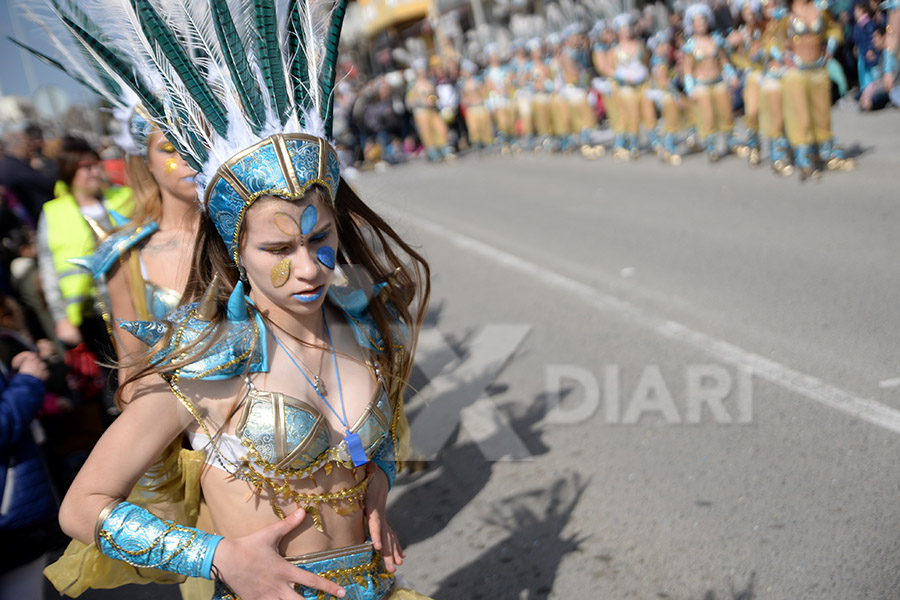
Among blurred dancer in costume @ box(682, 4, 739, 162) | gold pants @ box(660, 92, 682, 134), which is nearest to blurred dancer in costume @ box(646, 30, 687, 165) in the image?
gold pants @ box(660, 92, 682, 134)

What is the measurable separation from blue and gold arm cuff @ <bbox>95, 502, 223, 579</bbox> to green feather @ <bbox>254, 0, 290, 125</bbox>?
89 centimetres

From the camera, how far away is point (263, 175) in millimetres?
1790

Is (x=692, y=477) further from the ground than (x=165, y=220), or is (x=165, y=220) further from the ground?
(x=165, y=220)

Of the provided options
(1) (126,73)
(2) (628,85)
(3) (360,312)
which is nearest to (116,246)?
(3) (360,312)

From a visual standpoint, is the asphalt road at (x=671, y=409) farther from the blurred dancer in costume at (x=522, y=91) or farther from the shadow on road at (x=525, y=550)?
the blurred dancer in costume at (x=522, y=91)

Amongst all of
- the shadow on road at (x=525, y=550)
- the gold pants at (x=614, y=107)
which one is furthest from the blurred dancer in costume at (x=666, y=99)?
the shadow on road at (x=525, y=550)

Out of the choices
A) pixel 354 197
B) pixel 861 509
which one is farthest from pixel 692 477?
pixel 354 197

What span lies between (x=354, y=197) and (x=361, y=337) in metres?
0.37

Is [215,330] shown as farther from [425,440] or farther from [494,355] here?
[494,355]

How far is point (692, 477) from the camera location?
13.2 ft

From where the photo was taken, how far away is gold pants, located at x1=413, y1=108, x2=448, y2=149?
18.2 metres

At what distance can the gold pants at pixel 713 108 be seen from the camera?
1141 cm

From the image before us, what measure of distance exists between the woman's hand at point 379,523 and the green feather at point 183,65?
93 centimetres

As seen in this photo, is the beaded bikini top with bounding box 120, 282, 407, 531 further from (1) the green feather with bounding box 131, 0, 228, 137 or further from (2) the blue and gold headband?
(1) the green feather with bounding box 131, 0, 228, 137
